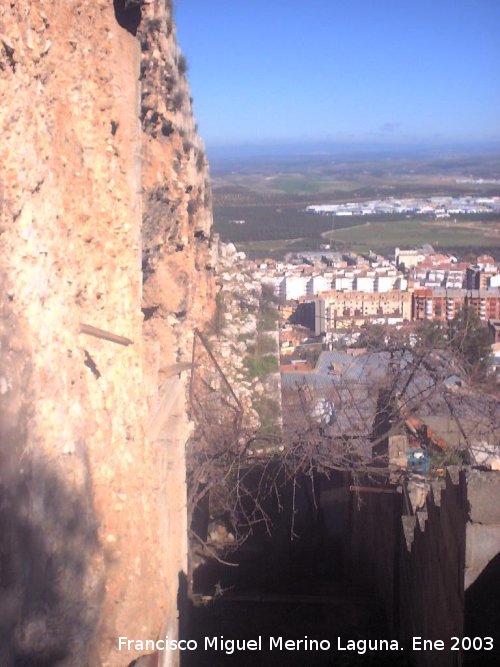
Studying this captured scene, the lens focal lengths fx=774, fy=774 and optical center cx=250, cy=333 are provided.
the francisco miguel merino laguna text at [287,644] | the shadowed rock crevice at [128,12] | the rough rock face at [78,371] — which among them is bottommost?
the francisco miguel merino laguna text at [287,644]

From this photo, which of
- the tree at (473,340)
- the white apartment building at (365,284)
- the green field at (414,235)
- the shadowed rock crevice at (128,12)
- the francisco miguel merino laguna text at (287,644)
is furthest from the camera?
the green field at (414,235)

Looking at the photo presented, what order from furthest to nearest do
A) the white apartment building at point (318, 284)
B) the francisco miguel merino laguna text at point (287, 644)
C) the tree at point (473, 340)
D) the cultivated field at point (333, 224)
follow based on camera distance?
the cultivated field at point (333, 224)
the white apartment building at point (318, 284)
the tree at point (473, 340)
the francisco miguel merino laguna text at point (287, 644)

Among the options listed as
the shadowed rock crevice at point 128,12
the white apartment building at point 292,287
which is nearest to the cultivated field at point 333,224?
the white apartment building at point 292,287

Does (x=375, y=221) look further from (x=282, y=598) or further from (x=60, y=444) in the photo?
(x=60, y=444)

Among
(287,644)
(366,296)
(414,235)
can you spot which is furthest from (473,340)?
(414,235)

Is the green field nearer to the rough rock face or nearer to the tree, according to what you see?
the tree

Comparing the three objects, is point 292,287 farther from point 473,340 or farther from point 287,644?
point 287,644

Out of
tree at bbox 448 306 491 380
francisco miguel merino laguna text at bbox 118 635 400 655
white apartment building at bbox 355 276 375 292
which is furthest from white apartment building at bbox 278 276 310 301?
francisco miguel merino laguna text at bbox 118 635 400 655

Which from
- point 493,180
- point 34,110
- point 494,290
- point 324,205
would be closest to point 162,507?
point 34,110

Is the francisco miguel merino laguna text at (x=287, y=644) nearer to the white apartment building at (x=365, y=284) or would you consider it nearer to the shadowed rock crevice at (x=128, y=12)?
the shadowed rock crevice at (x=128, y=12)

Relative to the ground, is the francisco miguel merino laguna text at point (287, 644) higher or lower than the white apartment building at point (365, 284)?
lower
